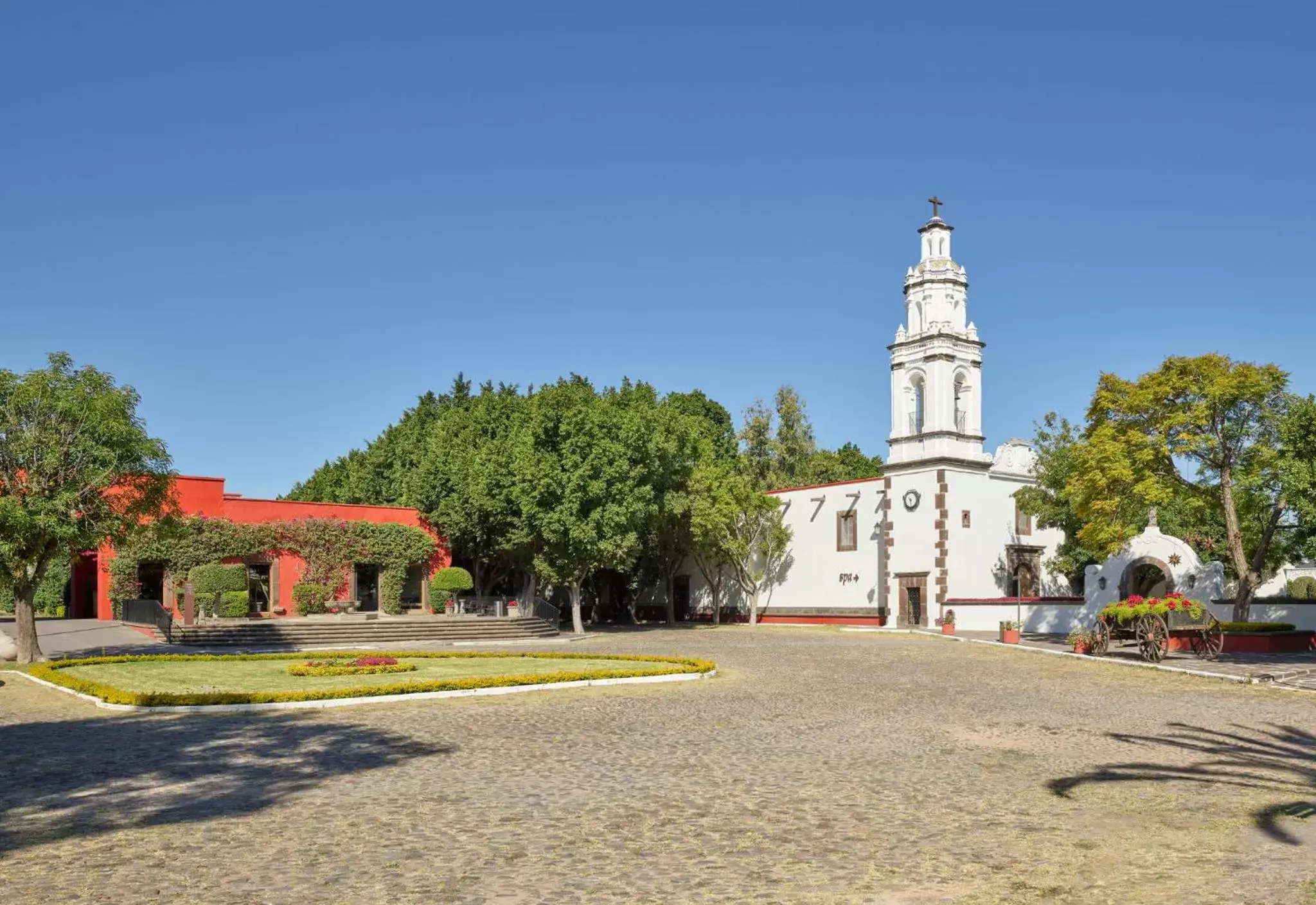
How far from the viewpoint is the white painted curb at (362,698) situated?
1555cm

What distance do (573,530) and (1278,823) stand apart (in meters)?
28.8

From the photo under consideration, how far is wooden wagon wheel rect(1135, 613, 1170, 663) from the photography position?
978 inches

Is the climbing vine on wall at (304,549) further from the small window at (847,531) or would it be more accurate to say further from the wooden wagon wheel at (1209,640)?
the wooden wagon wheel at (1209,640)

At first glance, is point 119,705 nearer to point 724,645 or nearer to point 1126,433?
point 724,645

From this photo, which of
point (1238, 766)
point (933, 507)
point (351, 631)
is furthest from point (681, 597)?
point (1238, 766)

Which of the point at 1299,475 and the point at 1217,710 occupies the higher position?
the point at 1299,475

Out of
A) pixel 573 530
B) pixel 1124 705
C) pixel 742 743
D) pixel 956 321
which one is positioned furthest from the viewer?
pixel 956 321

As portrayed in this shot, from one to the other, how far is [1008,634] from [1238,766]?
21.6 m

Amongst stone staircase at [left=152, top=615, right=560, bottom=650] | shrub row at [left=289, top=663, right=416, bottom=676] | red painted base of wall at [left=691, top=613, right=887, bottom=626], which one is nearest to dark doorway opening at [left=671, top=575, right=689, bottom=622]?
red painted base of wall at [left=691, top=613, right=887, bottom=626]

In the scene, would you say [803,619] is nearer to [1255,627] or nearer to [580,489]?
[580,489]

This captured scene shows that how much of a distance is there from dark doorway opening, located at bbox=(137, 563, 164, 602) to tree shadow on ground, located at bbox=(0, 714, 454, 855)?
24.0 m

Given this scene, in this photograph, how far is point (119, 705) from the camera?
15719mm

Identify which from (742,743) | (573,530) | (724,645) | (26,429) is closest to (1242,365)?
(724,645)

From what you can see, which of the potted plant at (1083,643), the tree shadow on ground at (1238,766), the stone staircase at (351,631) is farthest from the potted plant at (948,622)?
the tree shadow on ground at (1238,766)
